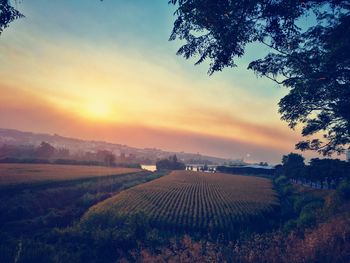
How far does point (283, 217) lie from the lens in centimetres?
3669

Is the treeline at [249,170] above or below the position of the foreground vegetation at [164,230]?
above

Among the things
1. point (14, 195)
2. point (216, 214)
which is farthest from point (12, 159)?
point (216, 214)

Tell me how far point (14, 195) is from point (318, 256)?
41.2m

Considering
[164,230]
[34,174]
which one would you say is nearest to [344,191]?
[164,230]

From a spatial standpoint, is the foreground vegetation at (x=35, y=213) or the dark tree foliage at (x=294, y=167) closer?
the foreground vegetation at (x=35, y=213)

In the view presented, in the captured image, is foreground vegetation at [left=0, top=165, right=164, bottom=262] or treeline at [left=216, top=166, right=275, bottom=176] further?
treeline at [left=216, top=166, right=275, bottom=176]

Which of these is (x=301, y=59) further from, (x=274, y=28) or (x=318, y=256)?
(x=318, y=256)

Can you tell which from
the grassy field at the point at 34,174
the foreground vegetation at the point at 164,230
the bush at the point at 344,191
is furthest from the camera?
the grassy field at the point at 34,174

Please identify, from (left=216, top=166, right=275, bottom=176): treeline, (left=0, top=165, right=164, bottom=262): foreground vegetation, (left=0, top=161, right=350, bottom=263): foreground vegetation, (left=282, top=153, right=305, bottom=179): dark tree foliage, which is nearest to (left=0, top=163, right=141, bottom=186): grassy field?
(left=0, top=165, right=164, bottom=262): foreground vegetation

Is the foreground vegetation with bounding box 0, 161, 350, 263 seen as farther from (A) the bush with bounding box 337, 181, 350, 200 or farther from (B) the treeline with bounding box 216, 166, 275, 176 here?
(B) the treeline with bounding box 216, 166, 275, 176

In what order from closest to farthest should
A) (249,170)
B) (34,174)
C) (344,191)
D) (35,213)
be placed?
(344,191) < (35,213) < (34,174) < (249,170)

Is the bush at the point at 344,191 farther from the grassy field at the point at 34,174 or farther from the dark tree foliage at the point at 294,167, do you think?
A: the grassy field at the point at 34,174

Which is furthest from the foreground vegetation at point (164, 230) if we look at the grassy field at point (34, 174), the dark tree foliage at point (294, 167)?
the dark tree foliage at point (294, 167)

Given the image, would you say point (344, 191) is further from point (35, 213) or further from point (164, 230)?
point (35, 213)
